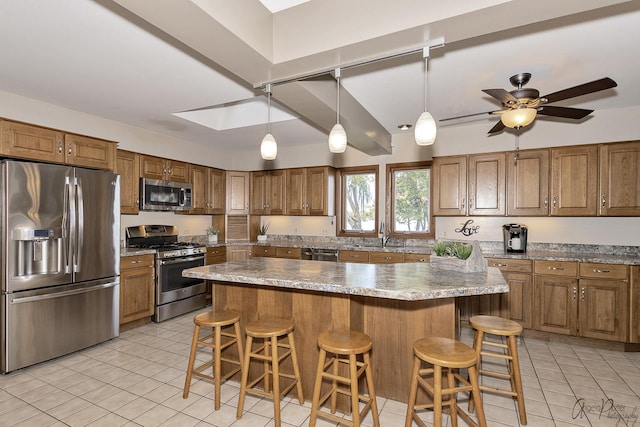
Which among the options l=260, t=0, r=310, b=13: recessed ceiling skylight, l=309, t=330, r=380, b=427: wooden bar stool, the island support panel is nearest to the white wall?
the island support panel

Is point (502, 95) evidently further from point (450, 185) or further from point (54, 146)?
point (54, 146)

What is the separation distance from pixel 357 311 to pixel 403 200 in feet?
9.65

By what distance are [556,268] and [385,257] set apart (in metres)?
1.90

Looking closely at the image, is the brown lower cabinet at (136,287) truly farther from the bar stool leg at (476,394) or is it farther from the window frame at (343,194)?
the bar stool leg at (476,394)

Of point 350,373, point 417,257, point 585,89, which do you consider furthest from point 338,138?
point 417,257

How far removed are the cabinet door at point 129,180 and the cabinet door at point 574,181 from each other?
17.1ft

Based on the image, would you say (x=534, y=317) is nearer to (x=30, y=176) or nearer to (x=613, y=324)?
(x=613, y=324)

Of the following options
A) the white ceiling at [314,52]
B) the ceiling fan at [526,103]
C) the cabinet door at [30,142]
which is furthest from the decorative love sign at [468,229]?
the cabinet door at [30,142]

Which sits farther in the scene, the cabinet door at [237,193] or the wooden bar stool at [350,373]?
the cabinet door at [237,193]

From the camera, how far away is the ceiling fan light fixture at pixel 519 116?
2756 millimetres

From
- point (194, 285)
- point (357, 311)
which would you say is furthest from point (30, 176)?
point (357, 311)

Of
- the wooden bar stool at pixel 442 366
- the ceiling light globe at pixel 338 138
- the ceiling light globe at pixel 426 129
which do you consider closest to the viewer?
the wooden bar stool at pixel 442 366

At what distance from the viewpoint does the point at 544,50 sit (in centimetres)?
243

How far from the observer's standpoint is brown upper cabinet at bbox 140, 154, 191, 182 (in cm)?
441
